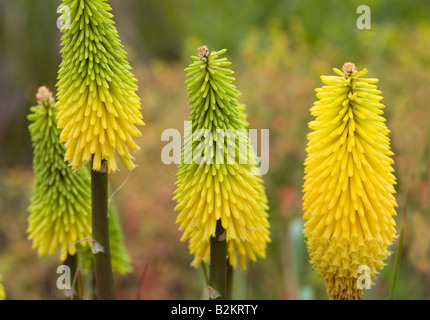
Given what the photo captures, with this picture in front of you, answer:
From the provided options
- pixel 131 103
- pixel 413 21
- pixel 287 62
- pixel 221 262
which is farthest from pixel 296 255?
pixel 413 21

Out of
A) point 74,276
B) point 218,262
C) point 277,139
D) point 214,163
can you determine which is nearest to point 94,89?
point 214,163

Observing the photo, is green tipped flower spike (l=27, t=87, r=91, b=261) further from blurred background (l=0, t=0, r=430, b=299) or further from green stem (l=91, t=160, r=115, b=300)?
blurred background (l=0, t=0, r=430, b=299)

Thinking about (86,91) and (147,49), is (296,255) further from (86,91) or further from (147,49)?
(147,49)

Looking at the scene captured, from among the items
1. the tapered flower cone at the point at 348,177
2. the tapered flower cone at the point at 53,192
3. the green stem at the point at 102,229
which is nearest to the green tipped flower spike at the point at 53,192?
the tapered flower cone at the point at 53,192

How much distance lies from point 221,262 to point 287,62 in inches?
167

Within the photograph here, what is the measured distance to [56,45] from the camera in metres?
9.15

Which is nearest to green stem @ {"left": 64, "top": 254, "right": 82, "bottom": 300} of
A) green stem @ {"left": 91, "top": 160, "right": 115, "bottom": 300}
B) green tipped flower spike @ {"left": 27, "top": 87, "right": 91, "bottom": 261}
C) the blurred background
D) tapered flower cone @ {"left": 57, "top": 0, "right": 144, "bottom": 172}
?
green tipped flower spike @ {"left": 27, "top": 87, "right": 91, "bottom": 261}

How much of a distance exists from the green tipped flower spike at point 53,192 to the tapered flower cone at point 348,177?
3.70ft

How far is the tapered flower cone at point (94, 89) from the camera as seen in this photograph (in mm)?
2443

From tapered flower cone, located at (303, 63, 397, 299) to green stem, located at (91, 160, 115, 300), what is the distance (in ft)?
2.80

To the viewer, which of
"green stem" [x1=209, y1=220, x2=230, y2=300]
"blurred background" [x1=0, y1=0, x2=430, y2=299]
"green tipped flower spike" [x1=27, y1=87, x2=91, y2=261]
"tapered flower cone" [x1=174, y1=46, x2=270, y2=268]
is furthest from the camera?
"blurred background" [x1=0, y1=0, x2=430, y2=299]

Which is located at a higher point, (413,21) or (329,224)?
(413,21)

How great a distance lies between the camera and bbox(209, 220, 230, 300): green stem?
8.41 ft

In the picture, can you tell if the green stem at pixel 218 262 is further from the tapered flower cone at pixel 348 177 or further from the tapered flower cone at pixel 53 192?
the tapered flower cone at pixel 53 192
